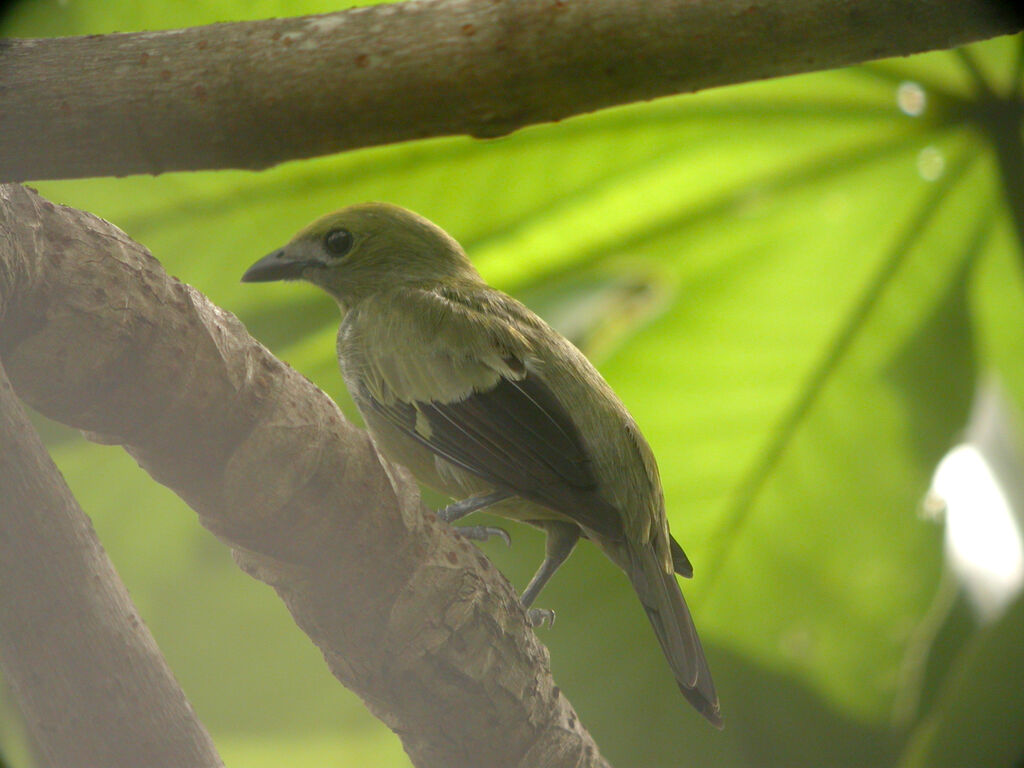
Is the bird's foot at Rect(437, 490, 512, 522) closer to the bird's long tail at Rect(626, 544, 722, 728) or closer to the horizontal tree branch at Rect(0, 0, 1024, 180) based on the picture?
the bird's long tail at Rect(626, 544, 722, 728)

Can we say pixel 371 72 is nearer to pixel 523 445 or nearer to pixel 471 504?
pixel 523 445

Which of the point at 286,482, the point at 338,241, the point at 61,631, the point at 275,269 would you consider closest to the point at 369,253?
the point at 338,241

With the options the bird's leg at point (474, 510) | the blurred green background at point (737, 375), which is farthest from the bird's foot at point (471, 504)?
the blurred green background at point (737, 375)

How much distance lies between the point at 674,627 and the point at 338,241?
930mm

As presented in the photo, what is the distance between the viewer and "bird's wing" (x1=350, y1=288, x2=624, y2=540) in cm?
142

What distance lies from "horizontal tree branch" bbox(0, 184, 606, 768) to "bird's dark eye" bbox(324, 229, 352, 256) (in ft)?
2.18

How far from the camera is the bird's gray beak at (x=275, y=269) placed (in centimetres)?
181

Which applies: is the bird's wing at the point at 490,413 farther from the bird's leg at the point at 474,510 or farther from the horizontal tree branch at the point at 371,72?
the horizontal tree branch at the point at 371,72

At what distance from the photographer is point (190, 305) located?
3.83 feet

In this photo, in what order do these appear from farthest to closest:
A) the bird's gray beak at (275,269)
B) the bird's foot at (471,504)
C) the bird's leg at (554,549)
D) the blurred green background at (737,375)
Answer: the blurred green background at (737,375), the bird's gray beak at (275,269), the bird's leg at (554,549), the bird's foot at (471,504)

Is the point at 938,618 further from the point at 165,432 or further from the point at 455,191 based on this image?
the point at 165,432

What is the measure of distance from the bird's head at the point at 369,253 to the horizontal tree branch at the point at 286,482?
0.63 m

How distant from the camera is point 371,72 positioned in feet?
3.60

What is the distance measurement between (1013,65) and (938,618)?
3.85ft
